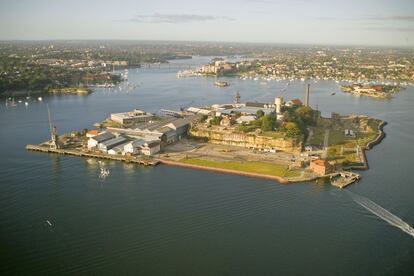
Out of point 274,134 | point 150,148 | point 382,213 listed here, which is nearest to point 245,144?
point 274,134

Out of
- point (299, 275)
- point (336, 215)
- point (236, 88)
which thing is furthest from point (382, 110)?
point (299, 275)

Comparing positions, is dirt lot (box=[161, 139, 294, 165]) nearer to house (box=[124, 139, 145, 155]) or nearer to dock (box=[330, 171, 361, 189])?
house (box=[124, 139, 145, 155])

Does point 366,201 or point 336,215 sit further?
point 366,201

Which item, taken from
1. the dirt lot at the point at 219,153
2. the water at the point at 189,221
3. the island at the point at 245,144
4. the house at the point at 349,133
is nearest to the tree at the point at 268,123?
the island at the point at 245,144

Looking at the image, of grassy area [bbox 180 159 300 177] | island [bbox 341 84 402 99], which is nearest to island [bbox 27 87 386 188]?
grassy area [bbox 180 159 300 177]

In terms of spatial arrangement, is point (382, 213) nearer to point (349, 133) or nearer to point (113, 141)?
point (349, 133)

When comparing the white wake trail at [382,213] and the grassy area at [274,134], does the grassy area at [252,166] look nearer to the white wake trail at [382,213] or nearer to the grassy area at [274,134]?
the white wake trail at [382,213]

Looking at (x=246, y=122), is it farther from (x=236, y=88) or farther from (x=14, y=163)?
(x=236, y=88)
